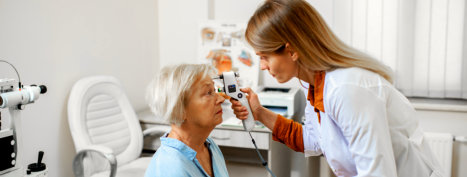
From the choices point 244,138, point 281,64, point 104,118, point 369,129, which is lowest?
point 244,138

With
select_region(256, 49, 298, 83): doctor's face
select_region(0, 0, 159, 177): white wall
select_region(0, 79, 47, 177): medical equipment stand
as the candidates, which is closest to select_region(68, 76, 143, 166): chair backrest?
select_region(0, 0, 159, 177): white wall

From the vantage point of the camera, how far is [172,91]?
1300mm

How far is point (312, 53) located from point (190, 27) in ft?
6.99

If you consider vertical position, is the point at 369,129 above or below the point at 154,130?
above

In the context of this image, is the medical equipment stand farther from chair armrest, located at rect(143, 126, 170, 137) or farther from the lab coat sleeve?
the lab coat sleeve

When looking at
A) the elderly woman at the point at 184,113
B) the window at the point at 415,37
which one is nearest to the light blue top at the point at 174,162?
the elderly woman at the point at 184,113

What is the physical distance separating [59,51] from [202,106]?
132cm

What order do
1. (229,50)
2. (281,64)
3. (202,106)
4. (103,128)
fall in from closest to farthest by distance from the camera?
(281,64) → (202,106) → (103,128) → (229,50)

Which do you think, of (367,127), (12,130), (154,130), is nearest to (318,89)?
(367,127)

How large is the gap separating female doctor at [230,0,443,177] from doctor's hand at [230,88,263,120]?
0.93 ft

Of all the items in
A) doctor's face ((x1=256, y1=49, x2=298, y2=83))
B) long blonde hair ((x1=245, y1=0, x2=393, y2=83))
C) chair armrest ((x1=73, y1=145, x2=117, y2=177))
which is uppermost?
long blonde hair ((x1=245, y1=0, x2=393, y2=83))

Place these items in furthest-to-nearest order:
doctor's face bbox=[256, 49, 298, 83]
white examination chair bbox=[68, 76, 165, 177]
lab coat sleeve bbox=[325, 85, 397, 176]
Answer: white examination chair bbox=[68, 76, 165, 177] < doctor's face bbox=[256, 49, 298, 83] < lab coat sleeve bbox=[325, 85, 397, 176]

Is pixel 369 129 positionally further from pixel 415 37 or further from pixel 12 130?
pixel 415 37

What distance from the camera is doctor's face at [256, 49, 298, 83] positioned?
4.05 feet
